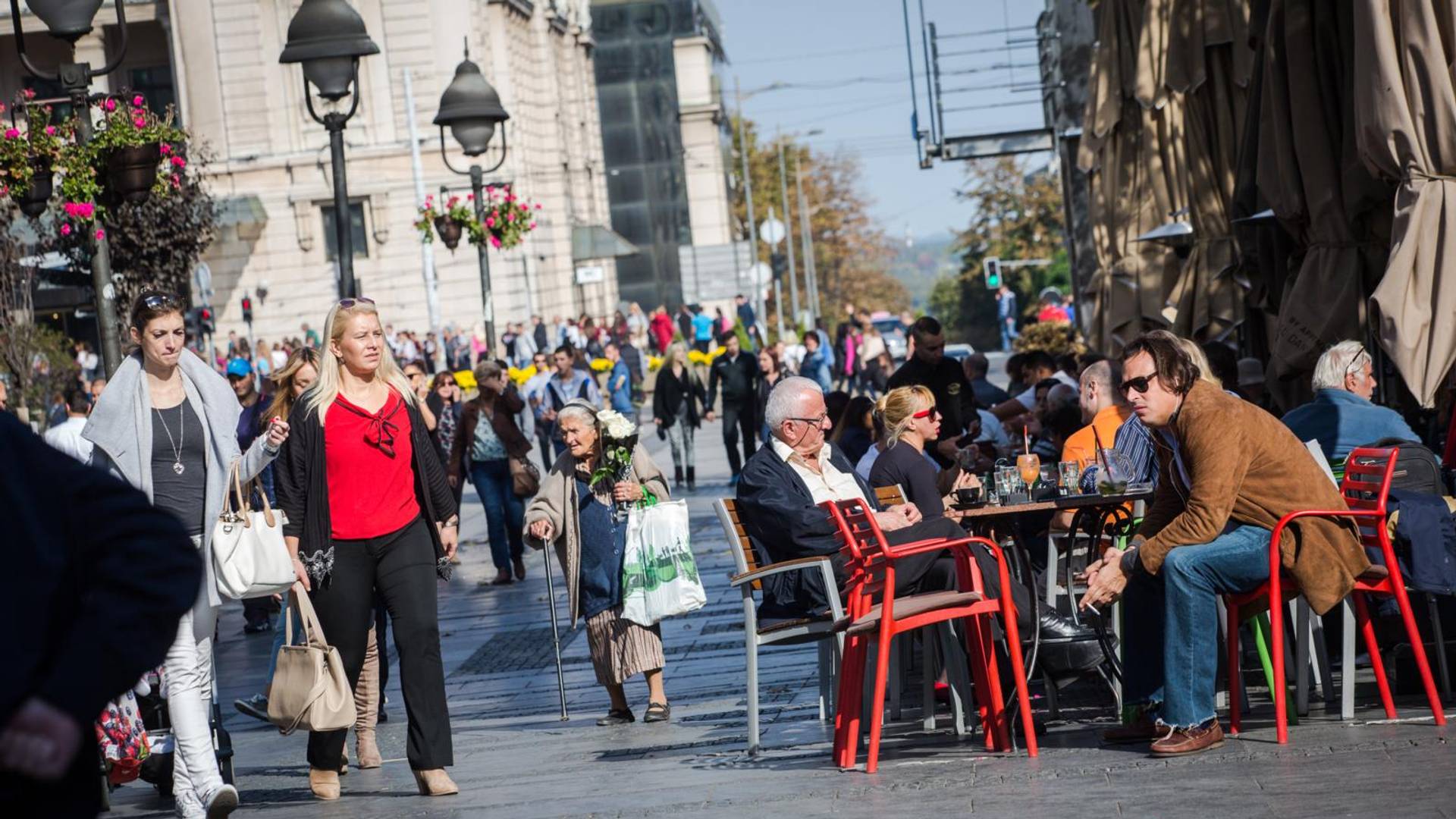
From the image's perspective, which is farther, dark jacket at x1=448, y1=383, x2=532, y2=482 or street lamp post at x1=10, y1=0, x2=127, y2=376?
dark jacket at x1=448, y1=383, x2=532, y2=482

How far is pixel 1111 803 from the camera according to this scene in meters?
6.31

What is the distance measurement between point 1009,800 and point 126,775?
3361mm

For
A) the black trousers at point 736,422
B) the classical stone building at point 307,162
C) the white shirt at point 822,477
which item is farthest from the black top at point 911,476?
the classical stone building at point 307,162

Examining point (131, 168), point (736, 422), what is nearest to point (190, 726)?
point (131, 168)

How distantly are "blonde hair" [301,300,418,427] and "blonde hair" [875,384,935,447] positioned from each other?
246 centimetres

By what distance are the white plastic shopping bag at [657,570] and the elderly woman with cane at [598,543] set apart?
8cm

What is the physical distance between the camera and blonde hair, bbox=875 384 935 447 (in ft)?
30.7

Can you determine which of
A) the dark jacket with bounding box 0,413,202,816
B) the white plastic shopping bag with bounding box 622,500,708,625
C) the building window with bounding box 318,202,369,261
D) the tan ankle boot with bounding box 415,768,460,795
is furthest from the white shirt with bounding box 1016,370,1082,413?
the building window with bounding box 318,202,369,261

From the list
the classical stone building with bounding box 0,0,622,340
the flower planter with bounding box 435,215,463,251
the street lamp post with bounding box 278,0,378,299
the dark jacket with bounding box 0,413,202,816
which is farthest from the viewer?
the classical stone building with bounding box 0,0,622,340

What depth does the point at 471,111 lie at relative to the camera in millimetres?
19375

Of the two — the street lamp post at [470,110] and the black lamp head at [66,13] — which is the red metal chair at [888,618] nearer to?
the black lamp head at [66,13]

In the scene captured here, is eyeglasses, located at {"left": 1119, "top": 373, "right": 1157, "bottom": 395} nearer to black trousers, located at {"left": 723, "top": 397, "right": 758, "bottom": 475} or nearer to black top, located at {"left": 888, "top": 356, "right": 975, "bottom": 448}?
black top, located at {"left": 888, "top": 356, "right": 975, "bottom": 448}

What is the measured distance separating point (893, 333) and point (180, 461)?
200ft

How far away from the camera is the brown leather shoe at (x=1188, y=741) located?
276 inches
